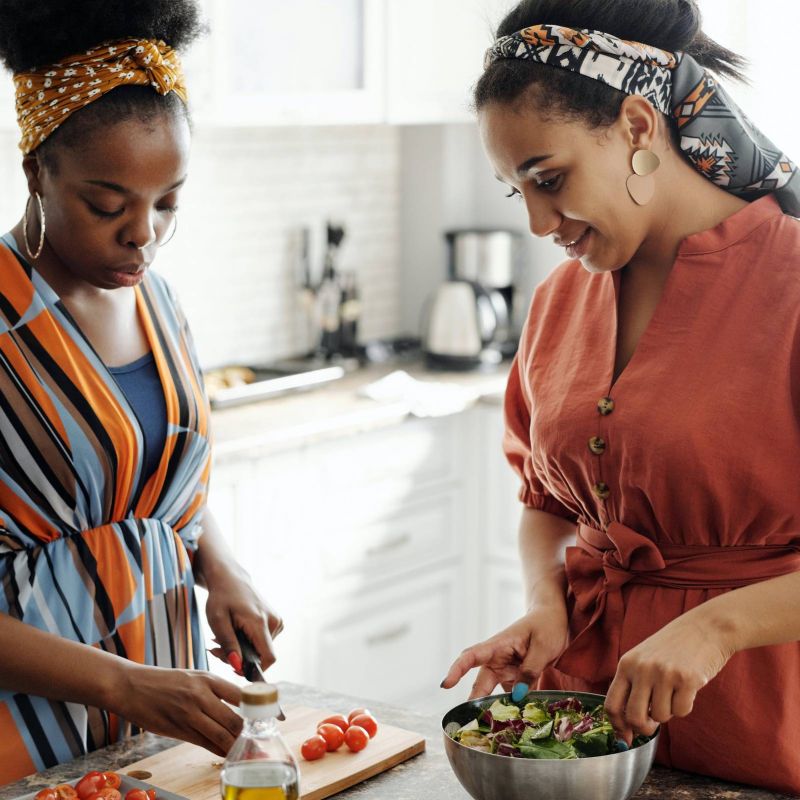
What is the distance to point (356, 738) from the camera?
153 cm

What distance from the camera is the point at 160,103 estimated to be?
1650 millimetres

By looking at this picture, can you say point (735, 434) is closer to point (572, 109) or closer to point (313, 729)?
point (572, 109)

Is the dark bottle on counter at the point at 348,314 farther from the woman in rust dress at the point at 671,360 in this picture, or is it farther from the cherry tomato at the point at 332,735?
the cherry tomato at the point at 332,735

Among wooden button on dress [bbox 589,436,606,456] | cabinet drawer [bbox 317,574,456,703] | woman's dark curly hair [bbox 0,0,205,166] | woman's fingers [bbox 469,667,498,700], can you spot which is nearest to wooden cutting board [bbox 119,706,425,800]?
woman's fingers [bbox 469,667,498,700]

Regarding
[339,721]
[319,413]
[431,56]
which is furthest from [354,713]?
[431,56]

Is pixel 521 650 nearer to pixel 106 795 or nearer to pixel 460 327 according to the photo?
pixel 106 795

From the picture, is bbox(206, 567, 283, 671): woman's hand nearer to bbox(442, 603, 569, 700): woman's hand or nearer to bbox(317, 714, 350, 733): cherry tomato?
bbox(317, 714, 350, 733): cherry tomato

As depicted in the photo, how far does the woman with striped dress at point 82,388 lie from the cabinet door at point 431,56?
2.13m

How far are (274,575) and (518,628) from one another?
1.71 meters

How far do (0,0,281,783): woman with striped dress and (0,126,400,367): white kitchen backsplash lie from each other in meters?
1.91

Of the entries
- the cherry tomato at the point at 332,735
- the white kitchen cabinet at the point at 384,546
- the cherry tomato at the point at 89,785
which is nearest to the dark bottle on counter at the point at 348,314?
the white kitchen cabinet at the point at 384,546

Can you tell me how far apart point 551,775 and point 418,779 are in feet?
0.89

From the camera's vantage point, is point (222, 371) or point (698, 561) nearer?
point (698, 561)

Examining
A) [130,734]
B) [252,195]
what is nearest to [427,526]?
[252,195]
